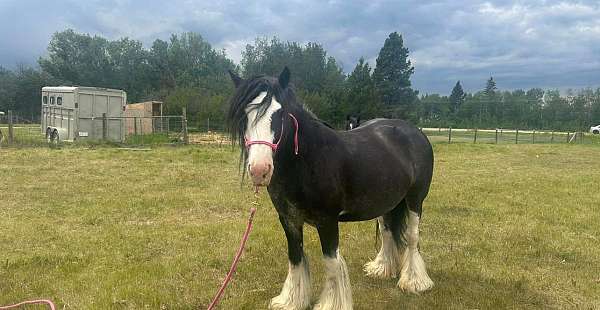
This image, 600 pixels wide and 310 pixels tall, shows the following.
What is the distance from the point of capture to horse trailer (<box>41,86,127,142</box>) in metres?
19.7

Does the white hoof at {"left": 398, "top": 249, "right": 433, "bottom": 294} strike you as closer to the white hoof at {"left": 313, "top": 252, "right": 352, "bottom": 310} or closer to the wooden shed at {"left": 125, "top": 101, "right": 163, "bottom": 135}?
the white hoof at {"left": 313, "top": 252, "right": 352, "bottom": 310}


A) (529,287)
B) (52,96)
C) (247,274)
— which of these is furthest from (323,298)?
(52,96)

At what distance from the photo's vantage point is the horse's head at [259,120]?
9.50ft

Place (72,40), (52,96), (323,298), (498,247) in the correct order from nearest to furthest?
(323,298) < (498,247) < (52,96) < (72,40)

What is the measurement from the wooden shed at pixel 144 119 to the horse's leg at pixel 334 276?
72.8 feet

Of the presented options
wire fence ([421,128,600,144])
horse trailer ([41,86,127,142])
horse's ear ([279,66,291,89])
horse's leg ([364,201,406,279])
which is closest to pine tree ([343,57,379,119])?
wire fence ([421,128,600,144])

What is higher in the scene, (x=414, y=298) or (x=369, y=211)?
(x=369, y=211)

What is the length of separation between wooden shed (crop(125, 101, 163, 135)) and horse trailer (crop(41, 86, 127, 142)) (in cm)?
314

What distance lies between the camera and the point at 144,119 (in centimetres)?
2617

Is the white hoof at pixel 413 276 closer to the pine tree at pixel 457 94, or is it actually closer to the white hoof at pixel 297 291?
the white hoof at pixel 297 291

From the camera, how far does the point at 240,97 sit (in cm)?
320

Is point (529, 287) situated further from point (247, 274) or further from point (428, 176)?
point (247, 274)

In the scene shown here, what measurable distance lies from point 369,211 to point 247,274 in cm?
175

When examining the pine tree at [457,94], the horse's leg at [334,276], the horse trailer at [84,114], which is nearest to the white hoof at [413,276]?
the horse's leg at [334,276]
